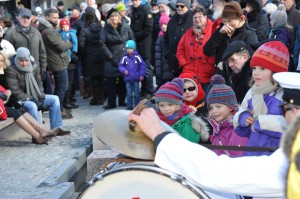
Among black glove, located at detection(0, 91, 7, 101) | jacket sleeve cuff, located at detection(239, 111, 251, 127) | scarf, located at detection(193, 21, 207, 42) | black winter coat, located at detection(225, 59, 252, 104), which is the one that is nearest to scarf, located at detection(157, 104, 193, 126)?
jacket sleeve cuff, located at detection(239, 111, 251, 127)

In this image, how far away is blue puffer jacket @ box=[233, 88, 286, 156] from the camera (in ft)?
12.0

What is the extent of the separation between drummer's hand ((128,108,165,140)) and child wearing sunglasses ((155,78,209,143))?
1744 millimetres

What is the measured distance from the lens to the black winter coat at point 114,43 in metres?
11.1

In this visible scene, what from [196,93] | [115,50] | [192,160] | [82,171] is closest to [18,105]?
[82,171]

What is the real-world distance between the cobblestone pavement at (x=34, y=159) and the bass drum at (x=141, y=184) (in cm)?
319

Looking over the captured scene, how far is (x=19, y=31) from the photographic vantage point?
997cm

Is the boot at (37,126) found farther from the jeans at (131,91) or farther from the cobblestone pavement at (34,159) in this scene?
the jeans at (131,91)

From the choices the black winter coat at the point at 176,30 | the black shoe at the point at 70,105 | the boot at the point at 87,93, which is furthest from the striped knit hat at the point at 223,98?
the boot at the point at 87,93

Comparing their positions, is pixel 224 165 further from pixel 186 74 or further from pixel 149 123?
pixel 186 74

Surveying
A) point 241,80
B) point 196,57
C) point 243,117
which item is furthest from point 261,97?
point 196,57

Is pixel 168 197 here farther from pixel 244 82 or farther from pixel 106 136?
pixel 244 82

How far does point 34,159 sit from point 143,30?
16.4 ft

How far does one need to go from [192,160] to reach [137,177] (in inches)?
25.3

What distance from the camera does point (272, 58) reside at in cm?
408
